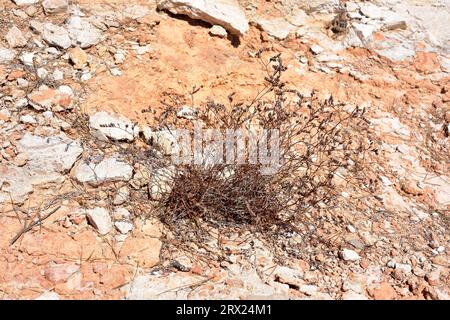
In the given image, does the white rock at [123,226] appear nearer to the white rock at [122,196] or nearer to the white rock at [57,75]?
the white rock at [122,196]

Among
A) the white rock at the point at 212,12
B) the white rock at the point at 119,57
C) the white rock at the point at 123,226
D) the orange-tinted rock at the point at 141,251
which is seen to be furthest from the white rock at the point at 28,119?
the white rock at the point at 212,12

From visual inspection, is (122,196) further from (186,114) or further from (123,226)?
(186,114)

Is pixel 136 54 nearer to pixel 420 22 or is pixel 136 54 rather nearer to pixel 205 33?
pixel 205 33

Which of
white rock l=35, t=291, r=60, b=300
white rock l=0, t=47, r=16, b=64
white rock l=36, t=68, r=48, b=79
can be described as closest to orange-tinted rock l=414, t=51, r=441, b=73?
white rock l=36, t=68, r=48, b=79

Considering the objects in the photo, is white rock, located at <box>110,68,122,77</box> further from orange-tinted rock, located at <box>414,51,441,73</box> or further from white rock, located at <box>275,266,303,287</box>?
orange-tinted rock, located at <box>414,51,441,73</box>

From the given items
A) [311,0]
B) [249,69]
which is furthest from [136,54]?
[311,0]

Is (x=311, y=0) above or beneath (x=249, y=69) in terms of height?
above
